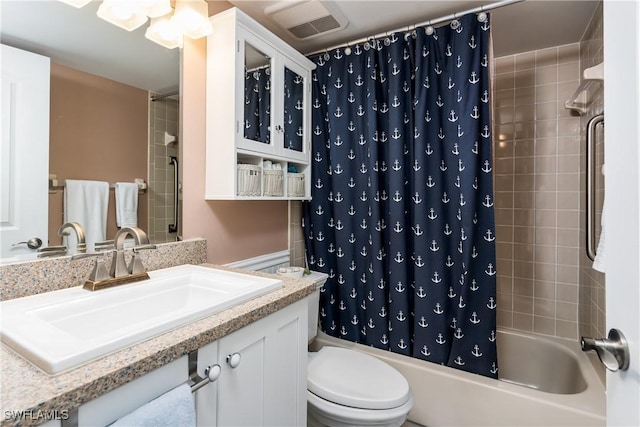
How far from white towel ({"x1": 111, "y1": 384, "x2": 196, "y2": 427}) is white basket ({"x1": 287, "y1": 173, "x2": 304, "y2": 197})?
1270 millimetres

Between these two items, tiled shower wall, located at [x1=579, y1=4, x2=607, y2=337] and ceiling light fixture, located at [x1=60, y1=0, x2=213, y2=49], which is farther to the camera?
tiled shower wall, located at [x1=579, y1=4, x2=607, y2=337]

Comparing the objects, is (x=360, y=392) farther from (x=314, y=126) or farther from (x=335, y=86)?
(x=335, y=86)

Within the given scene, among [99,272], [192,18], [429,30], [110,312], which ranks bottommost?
[110,312]

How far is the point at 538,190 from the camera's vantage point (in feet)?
7.16

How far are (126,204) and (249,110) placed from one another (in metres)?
0.70

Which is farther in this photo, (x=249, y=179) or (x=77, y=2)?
(x=249, y=179)

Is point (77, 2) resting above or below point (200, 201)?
above

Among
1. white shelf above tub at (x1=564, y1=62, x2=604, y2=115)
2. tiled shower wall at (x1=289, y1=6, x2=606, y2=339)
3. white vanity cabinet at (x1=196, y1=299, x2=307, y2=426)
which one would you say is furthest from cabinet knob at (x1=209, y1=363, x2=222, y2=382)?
white shelf above tub at (x1=564, y1=62, x2=604, y2=115)

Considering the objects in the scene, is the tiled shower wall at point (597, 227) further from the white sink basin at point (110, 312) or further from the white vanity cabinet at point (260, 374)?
the white sink basin at point (110, 312)

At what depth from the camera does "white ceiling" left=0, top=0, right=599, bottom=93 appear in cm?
102

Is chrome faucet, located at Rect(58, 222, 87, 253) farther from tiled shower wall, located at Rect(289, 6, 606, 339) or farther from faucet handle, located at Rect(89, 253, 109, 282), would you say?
tiled shower wall, located at Rect(289, 6, 606, 339)

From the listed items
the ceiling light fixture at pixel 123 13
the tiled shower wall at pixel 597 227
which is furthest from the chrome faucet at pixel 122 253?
the tiled shower wall at pixel 597 227

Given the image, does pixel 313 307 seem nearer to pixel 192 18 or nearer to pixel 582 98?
pixel 192 18

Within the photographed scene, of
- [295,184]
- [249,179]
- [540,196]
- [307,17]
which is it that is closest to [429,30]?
[307,17]
